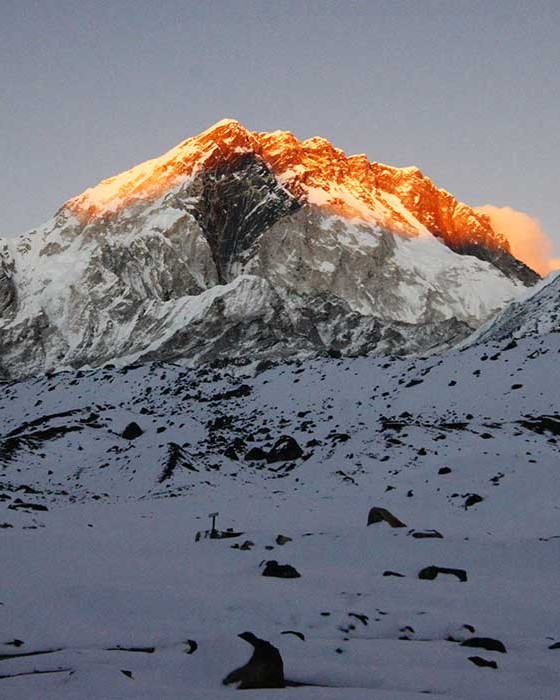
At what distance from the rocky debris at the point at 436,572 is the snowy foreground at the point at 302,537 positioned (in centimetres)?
21

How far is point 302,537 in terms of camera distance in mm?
14867

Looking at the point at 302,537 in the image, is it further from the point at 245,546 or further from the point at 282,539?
the point at 245,546

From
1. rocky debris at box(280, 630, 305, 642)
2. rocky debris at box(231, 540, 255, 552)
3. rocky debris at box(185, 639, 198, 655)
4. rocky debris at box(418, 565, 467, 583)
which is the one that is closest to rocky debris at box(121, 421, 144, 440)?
rocky debris at box(231, 540, 255, 552)

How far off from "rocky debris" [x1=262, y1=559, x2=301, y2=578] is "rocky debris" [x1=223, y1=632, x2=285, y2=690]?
5168mm

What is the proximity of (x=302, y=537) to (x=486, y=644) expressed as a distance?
7727 mm

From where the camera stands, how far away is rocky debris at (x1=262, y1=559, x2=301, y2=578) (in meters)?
11.0

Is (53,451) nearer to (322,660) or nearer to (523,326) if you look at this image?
(322,660)

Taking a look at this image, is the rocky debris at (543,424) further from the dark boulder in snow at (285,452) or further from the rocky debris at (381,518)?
the rocky debris at (381,518)

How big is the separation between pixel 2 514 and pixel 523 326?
69361mm

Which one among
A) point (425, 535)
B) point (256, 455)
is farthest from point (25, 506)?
point (256, 455)

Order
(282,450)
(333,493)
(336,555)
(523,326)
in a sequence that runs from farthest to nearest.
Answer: (523,326)
(282,450)
(333,493)
(336,555)

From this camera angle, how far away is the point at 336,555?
43.1 feet

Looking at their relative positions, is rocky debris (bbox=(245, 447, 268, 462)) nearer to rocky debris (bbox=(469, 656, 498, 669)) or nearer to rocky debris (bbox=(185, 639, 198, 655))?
rocky debris (bbox=(185, 639, 198, 655))

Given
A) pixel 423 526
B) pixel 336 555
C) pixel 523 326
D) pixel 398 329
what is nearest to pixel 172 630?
pixel 336 555
